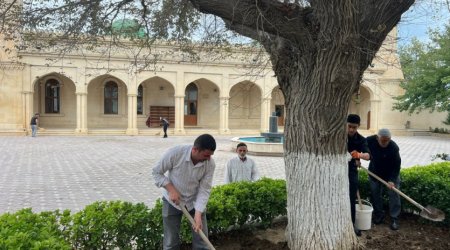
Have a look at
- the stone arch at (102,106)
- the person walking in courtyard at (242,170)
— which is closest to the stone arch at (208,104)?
the stone arch at (102,106)

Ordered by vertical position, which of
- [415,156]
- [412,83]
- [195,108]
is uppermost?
[412,83]

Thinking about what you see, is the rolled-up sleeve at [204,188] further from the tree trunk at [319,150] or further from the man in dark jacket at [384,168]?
the man in dark jacket at [384,168]

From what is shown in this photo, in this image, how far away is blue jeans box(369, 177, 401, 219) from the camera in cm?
562

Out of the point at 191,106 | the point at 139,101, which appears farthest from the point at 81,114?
the point at 191,106

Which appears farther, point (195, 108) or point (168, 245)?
point (195, 108)

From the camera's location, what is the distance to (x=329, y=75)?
3895 millimetres

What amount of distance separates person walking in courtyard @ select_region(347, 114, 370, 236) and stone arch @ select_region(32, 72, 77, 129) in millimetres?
26061

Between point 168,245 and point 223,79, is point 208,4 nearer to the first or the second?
point 168,245

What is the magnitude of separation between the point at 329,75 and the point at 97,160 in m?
12.0

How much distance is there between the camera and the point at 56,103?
28.6m

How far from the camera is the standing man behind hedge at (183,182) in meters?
3.60

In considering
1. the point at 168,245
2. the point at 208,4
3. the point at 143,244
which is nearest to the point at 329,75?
the point at 208,4

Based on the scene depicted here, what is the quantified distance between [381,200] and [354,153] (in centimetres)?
120

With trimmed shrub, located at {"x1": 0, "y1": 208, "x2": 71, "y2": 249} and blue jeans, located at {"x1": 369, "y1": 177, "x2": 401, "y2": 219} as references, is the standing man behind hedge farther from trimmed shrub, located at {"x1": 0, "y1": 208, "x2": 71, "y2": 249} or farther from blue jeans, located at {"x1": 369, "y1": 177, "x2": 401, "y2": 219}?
blue jeans, located at {"x1": 369, "y1": 177, "x2": 401, "y2": 219}
